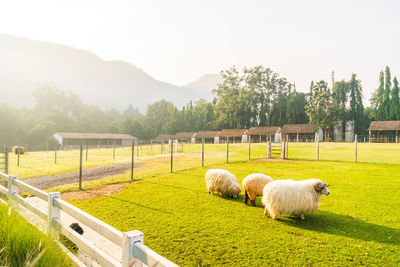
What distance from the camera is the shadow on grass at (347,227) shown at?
4922mm

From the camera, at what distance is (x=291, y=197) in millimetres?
5945

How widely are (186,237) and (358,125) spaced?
245 ft

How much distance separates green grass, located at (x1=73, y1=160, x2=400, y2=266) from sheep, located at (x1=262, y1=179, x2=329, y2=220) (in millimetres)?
311

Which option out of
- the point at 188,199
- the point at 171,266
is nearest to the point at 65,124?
the point at 188,199

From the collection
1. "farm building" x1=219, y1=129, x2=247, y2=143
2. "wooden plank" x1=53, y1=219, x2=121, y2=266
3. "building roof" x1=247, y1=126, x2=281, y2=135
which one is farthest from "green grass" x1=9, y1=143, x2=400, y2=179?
"farm building" x1=219, y1=129, x2=247, y2=143

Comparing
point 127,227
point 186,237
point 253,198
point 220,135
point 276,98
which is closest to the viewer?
point 186,237

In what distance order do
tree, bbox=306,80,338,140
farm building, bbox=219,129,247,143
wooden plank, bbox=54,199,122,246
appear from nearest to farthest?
wooden plank, bbox=54,199,122,246 → tree, bbox=306,80,338,140 → farm building, bbox=219,129,247,143

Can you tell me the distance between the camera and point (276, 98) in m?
81.5

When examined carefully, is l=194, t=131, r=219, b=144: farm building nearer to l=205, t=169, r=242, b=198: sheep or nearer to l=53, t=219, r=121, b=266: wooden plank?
l=205, t=169, r=242, b=198: sheep

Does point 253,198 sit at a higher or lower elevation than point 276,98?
lower

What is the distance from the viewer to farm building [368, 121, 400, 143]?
52.3 metres

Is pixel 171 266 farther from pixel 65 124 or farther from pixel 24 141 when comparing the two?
pixel 65 124

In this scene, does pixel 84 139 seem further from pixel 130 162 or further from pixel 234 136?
pixel 130 162

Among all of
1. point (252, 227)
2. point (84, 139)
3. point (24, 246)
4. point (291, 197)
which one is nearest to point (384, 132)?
point (291, 197)
